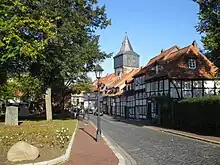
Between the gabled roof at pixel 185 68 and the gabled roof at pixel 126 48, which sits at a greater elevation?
the gabled roof at pixel 126 48

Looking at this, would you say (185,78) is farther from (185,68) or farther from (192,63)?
(192,63)

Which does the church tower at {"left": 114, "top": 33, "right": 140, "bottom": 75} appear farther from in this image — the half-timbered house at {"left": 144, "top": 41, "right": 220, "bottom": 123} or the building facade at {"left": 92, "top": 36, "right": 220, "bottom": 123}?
the half-timbered house at {"left": 144, "top": 41, "right": 220, "bottom": 123}

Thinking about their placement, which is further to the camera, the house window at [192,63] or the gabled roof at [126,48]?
the gabled roof at [126,48]

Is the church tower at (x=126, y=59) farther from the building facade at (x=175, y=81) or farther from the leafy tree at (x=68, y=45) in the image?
the leafy tree at (x=68, y=45)

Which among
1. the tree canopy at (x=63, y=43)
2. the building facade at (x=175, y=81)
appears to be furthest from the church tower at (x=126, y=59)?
the tree canopy at (x=63, y=43)

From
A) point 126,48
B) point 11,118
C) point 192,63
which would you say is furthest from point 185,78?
point 126,48

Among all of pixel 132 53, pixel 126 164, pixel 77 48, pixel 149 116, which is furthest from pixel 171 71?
pixel 132 53

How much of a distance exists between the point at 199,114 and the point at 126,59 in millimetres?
105507

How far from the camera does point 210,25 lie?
29688mm

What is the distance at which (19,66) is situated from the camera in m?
38.2

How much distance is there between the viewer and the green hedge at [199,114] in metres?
28.3

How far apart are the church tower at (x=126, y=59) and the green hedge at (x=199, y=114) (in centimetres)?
9810

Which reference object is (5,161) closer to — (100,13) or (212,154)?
(212,154)

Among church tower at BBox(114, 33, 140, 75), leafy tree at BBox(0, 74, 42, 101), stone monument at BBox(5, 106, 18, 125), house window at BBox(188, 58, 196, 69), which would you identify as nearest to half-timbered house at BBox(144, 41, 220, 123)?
house window at BBox(188, 58, 196, 69)
